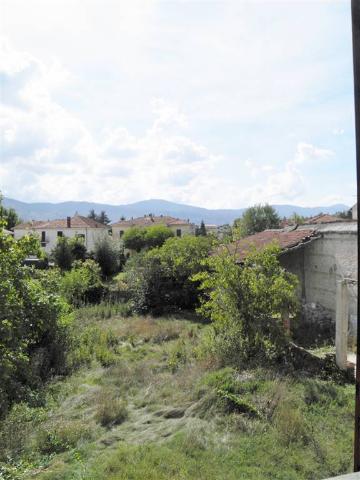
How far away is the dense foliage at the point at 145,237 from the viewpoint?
164ft

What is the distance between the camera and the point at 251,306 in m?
9.66

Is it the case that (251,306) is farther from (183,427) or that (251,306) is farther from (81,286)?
(81,286)

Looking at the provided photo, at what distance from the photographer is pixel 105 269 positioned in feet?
122

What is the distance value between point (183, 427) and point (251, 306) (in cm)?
361

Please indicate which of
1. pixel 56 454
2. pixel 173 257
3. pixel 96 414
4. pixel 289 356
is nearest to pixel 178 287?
pixel 173 257

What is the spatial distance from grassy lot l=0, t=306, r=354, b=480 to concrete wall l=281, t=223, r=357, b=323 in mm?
5277

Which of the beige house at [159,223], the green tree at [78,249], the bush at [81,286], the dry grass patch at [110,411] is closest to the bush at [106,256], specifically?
the green tree at [78,249]

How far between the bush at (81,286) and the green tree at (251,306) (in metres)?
11.0

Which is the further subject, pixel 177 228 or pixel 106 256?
pixel 177 228

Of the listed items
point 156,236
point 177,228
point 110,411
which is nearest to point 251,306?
point 110,411

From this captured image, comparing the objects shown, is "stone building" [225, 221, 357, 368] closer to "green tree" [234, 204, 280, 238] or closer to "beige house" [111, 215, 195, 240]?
"green tree" [234, 204, 280, 238]

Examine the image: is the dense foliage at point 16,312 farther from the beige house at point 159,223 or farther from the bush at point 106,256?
the beige house at point 159,223

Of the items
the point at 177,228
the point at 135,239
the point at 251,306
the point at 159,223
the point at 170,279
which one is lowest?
the point at 170,279

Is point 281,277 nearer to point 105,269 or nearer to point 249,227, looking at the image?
point 105,269
